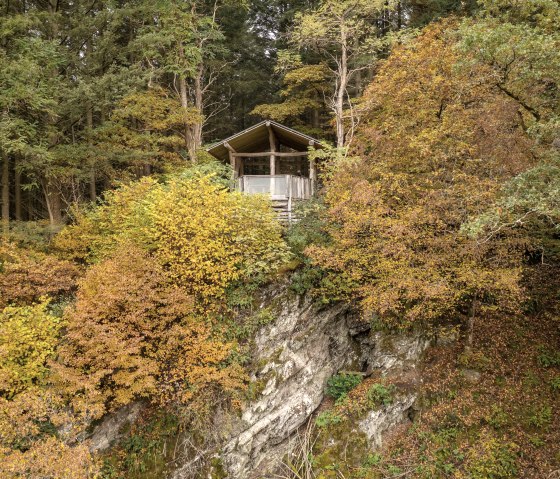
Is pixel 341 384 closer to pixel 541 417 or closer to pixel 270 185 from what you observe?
pixel 541 417

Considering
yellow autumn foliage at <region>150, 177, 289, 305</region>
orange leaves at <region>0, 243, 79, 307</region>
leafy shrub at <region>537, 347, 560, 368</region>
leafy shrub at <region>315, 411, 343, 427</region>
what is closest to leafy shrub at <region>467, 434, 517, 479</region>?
leafy shrub at <region>537, 347, 560, 368</region>

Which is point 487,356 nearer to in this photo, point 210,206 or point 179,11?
point 210,206

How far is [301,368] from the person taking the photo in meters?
10.8

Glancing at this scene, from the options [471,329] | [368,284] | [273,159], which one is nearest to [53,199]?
[273,159]

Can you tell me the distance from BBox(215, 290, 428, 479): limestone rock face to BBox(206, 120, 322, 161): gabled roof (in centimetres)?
793

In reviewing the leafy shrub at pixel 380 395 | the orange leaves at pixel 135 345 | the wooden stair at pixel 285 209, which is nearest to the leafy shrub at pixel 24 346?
the orange leaves at pixel 135 345

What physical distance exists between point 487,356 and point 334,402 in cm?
442

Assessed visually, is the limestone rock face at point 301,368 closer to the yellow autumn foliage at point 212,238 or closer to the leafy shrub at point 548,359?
the yellow autumn foliage at point 212,238

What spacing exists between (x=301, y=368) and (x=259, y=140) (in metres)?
12.4

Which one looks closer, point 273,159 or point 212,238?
point 212,238

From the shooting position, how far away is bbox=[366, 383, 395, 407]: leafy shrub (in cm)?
971

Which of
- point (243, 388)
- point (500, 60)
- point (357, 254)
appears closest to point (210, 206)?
point (357, 254)

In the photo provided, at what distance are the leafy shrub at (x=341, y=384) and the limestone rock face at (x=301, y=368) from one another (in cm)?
25

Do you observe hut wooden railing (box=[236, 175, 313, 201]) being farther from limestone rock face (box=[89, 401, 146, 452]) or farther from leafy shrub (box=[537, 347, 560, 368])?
leafy shrub (box=[537, 347, 560, 368])
